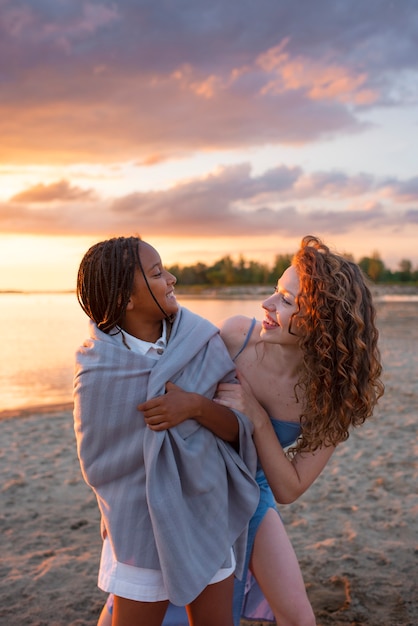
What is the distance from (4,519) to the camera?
5.30 metres

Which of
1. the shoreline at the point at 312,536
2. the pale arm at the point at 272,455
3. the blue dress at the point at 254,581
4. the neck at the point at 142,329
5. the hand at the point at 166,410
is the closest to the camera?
the hand at the point at 166,410

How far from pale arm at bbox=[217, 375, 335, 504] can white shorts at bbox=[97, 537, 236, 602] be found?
49 centimetres

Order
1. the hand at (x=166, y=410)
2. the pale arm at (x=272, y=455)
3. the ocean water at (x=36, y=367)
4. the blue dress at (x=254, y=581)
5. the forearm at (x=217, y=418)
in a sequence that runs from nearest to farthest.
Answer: the hand at (x=166, y=410)
the forearm at (x=217, y=418)
the pale arm at (x=272, y=455)
the blue dress at (x=254, y=581)
the ocean water at (x=36, y=367)

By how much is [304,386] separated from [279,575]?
30.7 inches

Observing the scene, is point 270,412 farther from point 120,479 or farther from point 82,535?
point 82,535

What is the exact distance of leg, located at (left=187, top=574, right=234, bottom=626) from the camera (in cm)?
221

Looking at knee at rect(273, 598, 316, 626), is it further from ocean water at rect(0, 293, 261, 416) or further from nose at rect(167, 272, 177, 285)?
ocean water at rect(0, 293, 261, 416)

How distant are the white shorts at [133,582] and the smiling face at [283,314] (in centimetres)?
95

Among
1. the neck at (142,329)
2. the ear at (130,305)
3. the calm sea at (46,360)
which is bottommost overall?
the calm sea at (46,360)

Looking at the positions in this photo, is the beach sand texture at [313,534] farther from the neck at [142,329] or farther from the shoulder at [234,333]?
the neck at [142,329]

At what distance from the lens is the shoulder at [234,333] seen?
2.66m

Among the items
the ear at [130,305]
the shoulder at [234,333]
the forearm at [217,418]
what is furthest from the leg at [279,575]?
the ear at [130,305]

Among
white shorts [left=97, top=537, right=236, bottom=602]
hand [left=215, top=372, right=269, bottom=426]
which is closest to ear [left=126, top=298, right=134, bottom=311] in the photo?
hand [left=215, top=372, right=269, bottom=426]

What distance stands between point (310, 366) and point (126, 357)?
801mm
